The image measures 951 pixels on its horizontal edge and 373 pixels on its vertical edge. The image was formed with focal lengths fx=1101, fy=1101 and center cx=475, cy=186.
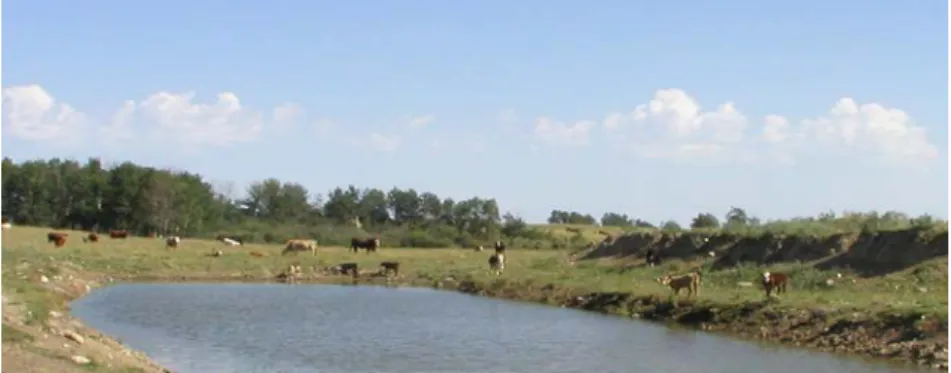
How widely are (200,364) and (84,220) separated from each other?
88904 mm

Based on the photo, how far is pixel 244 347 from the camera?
92.4 ft

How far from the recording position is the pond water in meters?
24.7

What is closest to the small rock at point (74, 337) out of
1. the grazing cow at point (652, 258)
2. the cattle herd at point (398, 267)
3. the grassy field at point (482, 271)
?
the grassy field at point (482, 271)

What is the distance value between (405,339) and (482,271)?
2639 centimetres

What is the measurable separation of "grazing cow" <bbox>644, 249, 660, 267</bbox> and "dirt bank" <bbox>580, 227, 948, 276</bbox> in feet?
1.17

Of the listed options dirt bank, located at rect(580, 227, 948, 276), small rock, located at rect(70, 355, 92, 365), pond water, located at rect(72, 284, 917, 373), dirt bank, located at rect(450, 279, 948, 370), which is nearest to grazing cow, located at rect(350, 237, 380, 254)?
dirt bank, located at rect(580, 227, 948, 276)

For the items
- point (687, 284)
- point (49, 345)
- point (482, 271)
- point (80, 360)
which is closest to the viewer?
point (80, 360)

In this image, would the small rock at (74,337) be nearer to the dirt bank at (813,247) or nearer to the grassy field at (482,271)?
the grassy field at (482,271)

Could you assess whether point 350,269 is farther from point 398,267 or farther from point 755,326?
point 755,326

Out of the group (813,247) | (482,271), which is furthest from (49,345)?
(482,271)

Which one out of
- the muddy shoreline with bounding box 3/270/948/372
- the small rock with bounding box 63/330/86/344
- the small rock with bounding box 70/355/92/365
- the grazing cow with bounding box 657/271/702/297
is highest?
the grazing cow with bounding box 657/271/702/297

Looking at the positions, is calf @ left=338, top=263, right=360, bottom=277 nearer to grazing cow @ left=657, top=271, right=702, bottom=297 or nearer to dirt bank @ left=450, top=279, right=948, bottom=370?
dirt bank @ left=450, top=279, right=948, bottom=370

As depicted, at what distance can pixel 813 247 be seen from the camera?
1666 inches

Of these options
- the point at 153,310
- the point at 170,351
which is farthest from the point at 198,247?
the point at 170,351
